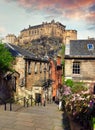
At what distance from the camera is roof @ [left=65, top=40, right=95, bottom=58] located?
28.7 metres

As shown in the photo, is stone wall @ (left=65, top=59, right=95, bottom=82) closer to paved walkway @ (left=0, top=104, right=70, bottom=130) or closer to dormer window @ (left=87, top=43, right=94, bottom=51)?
dormer window @ (left=87, top=43, right=94, bottom=51)

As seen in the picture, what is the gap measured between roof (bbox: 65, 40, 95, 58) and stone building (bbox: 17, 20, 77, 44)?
→ 97.0 meters

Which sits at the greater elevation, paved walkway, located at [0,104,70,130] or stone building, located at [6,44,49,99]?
stone building, located at [6,44,49,99]

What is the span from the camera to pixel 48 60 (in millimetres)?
41812

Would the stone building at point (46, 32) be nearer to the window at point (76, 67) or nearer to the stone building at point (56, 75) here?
the stone building at point (56, 75)

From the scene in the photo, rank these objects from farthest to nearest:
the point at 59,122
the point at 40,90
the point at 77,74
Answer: the point at 40,90 → the point at 77,74 → the point at 59,122

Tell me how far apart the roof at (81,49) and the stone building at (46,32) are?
97.0 meters

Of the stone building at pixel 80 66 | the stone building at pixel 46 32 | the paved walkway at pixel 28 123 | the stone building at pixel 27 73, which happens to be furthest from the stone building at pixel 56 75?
the stone building at pixel 46 32

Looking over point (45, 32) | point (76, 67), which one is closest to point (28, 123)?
point (76, 67)

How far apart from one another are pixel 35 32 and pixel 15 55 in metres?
107

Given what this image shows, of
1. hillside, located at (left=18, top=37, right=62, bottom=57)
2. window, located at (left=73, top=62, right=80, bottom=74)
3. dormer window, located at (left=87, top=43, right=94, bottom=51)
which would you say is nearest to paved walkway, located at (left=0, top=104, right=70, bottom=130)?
window, located at (left=73, top=62, right=80, bottom=74)

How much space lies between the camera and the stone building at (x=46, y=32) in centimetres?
13125

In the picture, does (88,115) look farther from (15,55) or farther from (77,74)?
(15,55)

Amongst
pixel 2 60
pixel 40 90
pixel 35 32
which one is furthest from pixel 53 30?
pixel 2 60
